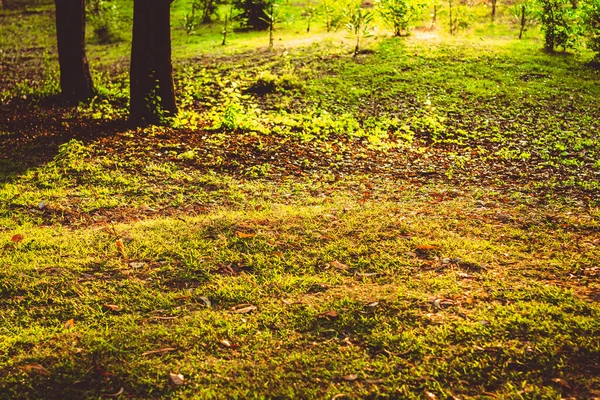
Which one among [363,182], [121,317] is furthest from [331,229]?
[121,317]

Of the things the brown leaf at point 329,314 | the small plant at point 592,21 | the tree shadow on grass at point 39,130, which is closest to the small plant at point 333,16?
the small plant at point 592,21

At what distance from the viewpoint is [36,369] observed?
308cm

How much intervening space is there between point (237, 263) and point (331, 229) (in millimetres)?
1069

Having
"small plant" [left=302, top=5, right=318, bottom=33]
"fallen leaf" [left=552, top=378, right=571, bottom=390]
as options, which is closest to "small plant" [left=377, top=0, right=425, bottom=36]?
"small plant" [left=302, top=5, right=318, bottom=33]

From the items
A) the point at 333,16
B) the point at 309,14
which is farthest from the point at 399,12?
the point at 309,14

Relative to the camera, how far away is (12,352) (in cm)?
325

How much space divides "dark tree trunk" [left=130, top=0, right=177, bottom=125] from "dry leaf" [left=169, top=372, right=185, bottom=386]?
572 cm

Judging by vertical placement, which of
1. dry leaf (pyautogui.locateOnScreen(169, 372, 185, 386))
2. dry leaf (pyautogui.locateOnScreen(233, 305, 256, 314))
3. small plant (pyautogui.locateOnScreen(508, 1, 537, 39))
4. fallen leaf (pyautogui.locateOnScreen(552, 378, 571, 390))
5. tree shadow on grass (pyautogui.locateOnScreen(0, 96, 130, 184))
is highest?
small plant (pyautogui.locateOnScreen(508, 1, 537, 39))

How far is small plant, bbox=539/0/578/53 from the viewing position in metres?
11.9

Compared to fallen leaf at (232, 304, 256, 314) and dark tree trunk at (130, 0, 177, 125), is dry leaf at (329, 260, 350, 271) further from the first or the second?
dark tree trunk at (130, 0, 177, 125)

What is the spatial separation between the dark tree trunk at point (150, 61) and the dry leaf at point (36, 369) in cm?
543

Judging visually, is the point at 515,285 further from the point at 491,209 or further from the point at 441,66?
the point at 441,66

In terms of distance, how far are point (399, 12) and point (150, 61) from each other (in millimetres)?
7862

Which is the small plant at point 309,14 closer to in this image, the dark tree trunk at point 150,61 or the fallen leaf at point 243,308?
the dark tree trunk at point 150,61
